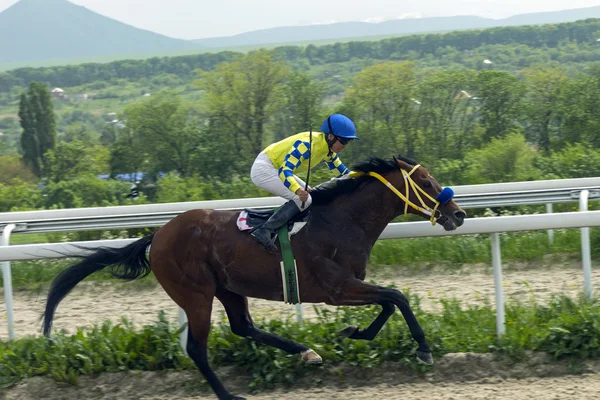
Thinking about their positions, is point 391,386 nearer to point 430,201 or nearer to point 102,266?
point 430,201

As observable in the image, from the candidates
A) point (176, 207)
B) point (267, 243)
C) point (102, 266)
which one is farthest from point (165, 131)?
point (267, 243)

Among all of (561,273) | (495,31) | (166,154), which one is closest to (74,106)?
(495,31)

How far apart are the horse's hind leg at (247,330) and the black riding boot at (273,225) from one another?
20.1 inches

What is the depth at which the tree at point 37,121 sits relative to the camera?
52.8 m

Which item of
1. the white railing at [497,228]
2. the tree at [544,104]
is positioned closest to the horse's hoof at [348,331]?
the white railing at [497,228]

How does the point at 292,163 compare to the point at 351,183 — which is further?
Result: the point at 351,183

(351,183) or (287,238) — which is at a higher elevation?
(351,183)

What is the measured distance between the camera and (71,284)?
4.86m

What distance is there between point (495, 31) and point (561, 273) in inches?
4030

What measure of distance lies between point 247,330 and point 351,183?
1080 millimetres

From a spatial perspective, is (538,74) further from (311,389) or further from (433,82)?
(311,389)

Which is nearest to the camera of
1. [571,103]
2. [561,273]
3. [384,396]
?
[384,396]

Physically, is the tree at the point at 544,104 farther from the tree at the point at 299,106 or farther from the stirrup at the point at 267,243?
the stirrup at the point at 267,243

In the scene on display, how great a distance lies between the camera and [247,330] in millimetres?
4664
